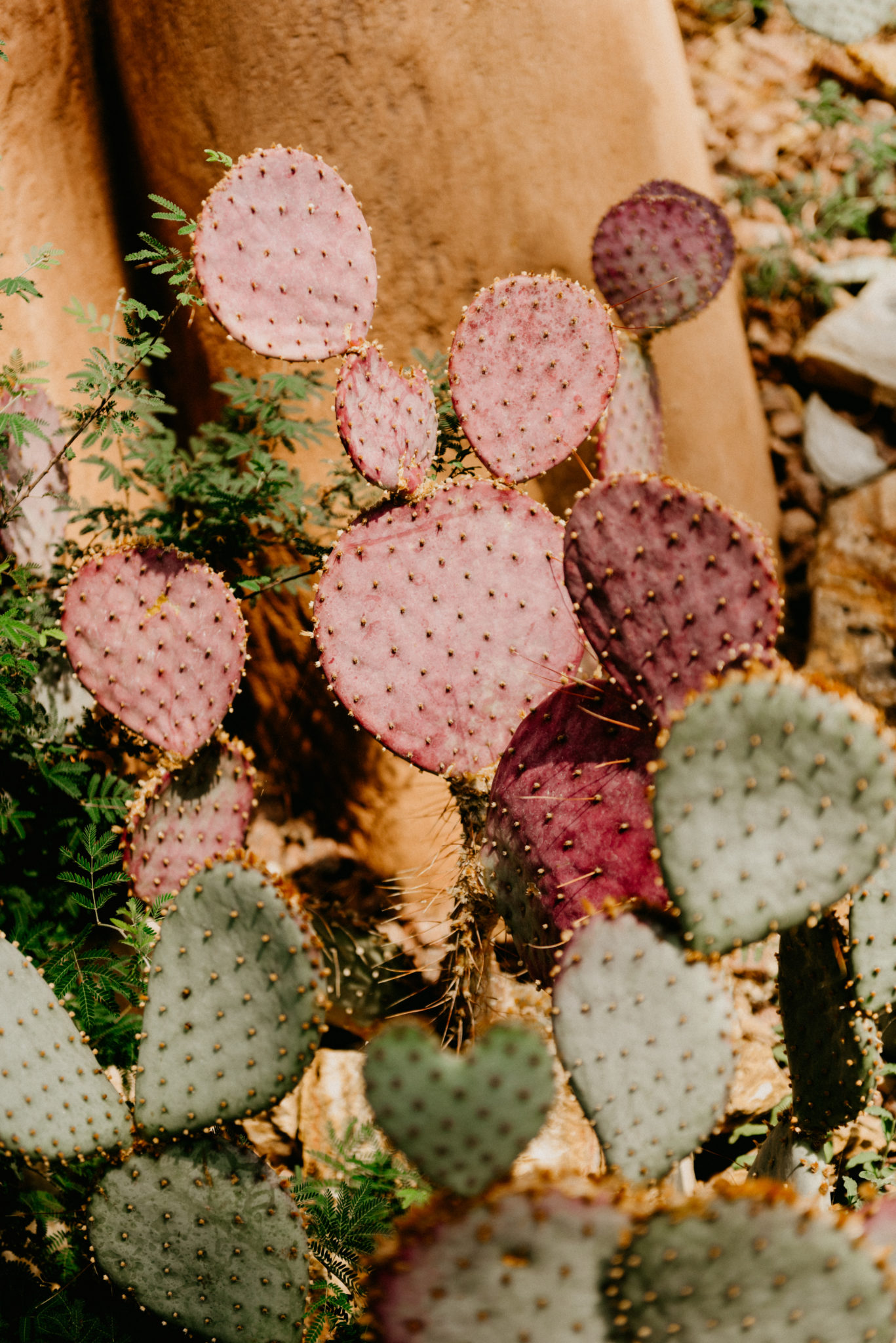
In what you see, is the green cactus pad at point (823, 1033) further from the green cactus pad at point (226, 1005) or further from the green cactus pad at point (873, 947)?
→ the green cactus pad at point (226, 1005)

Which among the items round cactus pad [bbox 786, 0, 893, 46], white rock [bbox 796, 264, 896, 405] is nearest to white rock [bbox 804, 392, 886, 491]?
white rock [bbox 796, 264, 896, 405]

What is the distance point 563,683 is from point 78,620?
0.88 metres

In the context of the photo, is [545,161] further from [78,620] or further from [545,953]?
[545,953]

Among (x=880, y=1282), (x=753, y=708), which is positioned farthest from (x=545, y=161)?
(x=880, y=1282)

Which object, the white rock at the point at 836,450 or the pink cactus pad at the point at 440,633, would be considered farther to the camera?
the white rock at the point at 836,450

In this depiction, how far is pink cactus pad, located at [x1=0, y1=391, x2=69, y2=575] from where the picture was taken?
Result: 192 centimetres

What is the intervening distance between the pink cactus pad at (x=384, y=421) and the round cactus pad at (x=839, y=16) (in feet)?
7.22

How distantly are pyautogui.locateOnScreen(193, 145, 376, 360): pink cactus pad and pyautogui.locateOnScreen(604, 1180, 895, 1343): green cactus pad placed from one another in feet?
4.71

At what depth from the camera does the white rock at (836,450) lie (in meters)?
2.80

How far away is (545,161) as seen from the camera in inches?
84.4

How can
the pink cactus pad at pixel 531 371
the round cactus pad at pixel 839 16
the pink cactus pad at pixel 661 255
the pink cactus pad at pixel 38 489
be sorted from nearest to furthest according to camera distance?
the pink cactus pad at pixel 531 371 < the pink cactus pad at pixel 38 489 < the pink cactus pad at pixel 661 255 < the round cactus pad at pixel 839 16

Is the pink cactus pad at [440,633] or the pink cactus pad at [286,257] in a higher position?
the pink cactus pad at [286,257]

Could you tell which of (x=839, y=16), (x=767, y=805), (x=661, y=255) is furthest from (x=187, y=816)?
(x=839, y=16)

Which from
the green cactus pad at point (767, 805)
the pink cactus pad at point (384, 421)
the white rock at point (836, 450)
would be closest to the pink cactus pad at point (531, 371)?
the pink cactus pad at point (384, 421)
